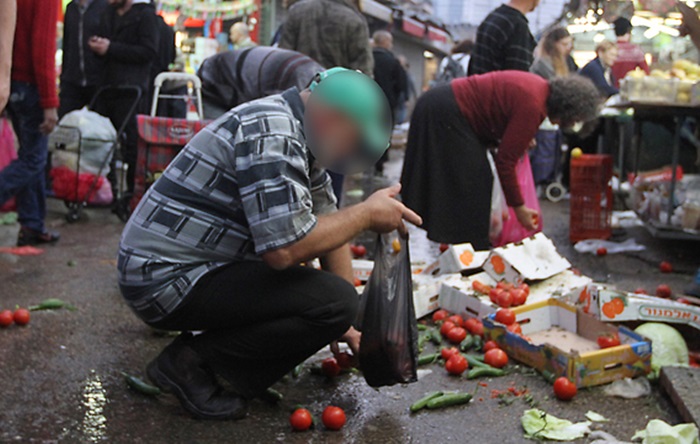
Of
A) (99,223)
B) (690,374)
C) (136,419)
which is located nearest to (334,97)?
(136,419)

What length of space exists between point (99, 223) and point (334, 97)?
5.47 meters

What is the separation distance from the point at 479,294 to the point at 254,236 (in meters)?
2.06

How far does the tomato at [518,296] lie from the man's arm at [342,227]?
4.88 ft

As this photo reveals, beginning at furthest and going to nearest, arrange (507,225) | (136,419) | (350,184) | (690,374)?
(350,184)
(507,225)
(690,374)
(136,419)

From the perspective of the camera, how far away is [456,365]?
3779 millimetres

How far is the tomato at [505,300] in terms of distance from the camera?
4.31m

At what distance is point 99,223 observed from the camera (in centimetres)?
771

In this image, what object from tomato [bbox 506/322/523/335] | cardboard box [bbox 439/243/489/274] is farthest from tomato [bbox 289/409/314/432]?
cardboard box [bbox 439/243/489/274]

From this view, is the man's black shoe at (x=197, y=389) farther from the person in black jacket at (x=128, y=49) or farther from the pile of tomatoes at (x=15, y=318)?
the person in black jacket at (x=128, y=49)

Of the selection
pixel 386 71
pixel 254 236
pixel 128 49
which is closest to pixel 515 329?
pixel 254 236

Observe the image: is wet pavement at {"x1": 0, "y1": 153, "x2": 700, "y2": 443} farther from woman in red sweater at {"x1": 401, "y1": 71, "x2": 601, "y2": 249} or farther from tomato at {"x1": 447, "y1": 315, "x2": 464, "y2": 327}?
woman in red sweater at {"x1": 401, "y1": 71, "x2": 601, "y2": 249}

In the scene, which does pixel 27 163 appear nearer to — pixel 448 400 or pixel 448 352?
pixel 448 352

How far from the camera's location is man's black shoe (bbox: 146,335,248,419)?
3.21 metres

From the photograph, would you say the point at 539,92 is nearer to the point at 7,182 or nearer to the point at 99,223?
the point at 7,182
